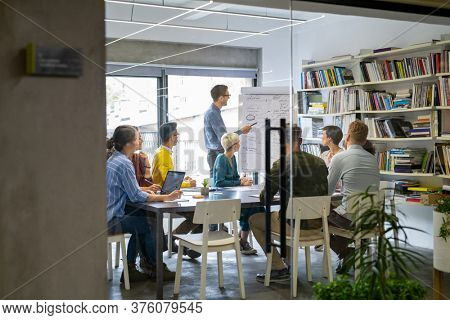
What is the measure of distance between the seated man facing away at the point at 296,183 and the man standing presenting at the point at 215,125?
37cm

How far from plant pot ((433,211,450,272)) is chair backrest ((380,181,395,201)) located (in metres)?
0.34

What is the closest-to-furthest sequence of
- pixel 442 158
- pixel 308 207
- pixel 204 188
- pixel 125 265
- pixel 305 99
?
pixel 125 265
pixel 204 188
pixel 305 99
pixel 308 207
pixel 442 158

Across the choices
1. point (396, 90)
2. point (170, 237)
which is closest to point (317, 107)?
point (396, 90)

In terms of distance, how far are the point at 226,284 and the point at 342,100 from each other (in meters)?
1.43

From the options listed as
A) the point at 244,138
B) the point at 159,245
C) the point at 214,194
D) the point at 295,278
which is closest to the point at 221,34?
the point at 244,138

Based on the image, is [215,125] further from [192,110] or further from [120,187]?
[120,187]

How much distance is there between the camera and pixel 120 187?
3932 mm

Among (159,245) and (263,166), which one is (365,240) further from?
(159,245)

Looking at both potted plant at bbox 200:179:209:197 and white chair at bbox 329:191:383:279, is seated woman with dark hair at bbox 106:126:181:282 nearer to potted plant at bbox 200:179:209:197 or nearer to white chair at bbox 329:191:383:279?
potted plant at bbox 200:179:209:197

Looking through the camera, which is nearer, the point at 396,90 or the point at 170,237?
the point at 170,237

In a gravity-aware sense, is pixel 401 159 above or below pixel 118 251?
above

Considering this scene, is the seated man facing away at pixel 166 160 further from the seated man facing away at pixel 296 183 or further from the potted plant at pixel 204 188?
the seated man facing away at pixel 296 183

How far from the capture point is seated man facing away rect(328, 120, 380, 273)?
14.2 feet

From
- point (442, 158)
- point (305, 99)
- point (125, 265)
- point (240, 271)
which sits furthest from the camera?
point (442, 158)
